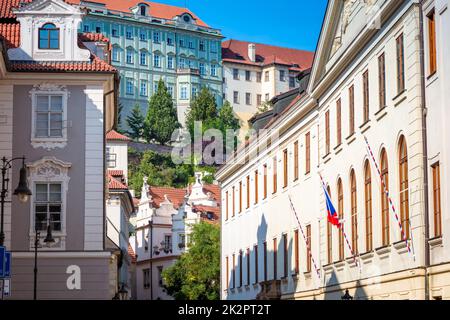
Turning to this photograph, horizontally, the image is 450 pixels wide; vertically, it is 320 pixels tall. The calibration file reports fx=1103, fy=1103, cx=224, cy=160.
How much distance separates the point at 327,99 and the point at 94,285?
10414 millimetres

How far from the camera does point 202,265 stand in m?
Result: 77.0

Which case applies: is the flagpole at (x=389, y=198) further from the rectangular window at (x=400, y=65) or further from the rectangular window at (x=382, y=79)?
the rectangular window at (x=400, y=65)

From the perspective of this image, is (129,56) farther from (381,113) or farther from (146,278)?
(381,113)

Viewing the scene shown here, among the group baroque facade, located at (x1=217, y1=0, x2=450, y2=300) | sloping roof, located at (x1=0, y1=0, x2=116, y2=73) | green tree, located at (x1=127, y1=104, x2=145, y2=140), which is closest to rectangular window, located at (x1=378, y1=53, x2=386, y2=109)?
baroque facade, located at (x1=217, y1=0, x2=450, y2=300)

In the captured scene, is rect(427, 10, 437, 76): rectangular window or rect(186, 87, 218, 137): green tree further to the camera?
rect(186, 87, 218, 137): green tree

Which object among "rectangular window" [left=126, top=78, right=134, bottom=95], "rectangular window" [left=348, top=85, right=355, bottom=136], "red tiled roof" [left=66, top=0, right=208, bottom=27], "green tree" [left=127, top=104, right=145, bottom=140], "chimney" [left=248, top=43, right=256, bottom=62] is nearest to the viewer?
"rectangular window" [left=348, top=85, right=355, bottom=136]

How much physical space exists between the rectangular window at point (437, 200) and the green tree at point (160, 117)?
459ft

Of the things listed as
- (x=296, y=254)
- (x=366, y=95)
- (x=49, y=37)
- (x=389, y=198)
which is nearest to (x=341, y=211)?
(x=366, y=95)

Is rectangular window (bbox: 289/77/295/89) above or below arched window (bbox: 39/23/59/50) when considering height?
above

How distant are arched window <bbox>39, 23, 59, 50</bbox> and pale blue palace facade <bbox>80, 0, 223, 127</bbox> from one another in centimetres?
13142

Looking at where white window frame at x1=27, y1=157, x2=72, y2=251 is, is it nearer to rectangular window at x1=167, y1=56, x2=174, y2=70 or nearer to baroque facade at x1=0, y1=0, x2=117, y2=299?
baroque facade at x1=0, y1=0, x2=117, y2=299

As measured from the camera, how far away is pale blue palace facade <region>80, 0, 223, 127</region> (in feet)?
568
